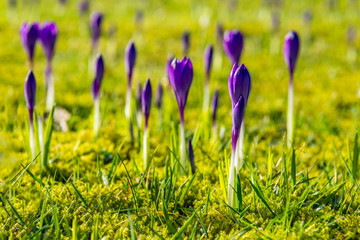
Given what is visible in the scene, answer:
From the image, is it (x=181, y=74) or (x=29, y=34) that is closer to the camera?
(x=181, y=74)

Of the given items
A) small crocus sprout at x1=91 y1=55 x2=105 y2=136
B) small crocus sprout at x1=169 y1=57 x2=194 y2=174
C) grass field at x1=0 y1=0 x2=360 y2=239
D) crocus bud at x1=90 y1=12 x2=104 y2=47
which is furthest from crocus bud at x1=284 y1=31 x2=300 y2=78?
crocus bud at x1=90 y1=12 x2=104 y2=47

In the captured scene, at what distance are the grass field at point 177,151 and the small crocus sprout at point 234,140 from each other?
2.7 inches

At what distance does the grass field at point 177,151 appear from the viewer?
2062mm

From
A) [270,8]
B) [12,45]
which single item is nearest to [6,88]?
[12,45]

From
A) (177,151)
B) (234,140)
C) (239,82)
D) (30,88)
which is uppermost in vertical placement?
(239,82)

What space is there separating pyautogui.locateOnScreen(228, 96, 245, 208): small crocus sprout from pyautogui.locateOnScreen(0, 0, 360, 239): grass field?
7 centimetres

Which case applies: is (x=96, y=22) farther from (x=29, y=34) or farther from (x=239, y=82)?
(x=239, y=82)

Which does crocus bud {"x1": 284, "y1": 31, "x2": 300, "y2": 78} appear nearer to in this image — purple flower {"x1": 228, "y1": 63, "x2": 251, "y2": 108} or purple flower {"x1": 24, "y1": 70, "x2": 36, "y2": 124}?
purple flower {"x1": 228, "y1": 63, "x2": 251, "y2": 108}

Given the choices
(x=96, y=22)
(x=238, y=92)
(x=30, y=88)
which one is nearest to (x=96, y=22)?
(x=96, y=22)

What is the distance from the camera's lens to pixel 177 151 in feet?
8.52

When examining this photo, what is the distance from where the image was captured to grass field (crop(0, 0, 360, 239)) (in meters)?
2.06

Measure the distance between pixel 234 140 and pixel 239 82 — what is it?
0.33 metres

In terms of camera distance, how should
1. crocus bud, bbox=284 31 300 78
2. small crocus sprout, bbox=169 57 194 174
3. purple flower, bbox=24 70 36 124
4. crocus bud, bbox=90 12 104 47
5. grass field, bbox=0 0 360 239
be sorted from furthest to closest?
1. crocus bud, bbox=90 12 104 47
2. crocus bud, bbox=284 31 300 78
3. purple flower, bbox=24 70 36 124
4. small crocus sprout, bbox=169 57 194 174
5. grass field, bbox=0 0 360 239

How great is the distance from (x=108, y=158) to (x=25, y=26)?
1.38 m
